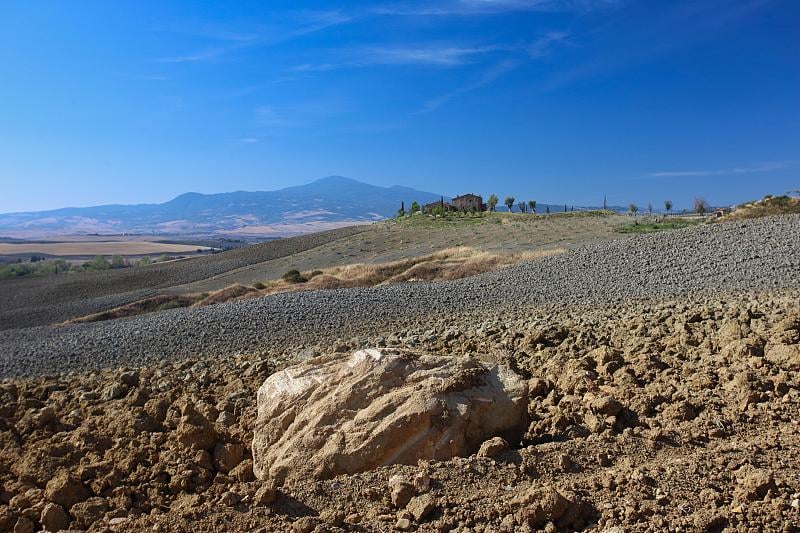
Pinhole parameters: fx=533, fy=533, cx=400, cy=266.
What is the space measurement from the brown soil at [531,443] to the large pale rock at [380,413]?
436 millimetres

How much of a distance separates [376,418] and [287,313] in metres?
8.89

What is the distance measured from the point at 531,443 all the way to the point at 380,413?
1.67 meters

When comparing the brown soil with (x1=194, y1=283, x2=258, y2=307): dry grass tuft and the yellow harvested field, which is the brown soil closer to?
(x1=194, y1=283, x2=258, y2=307): dry grass tuft

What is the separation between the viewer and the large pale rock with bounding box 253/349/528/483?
17.7 feet

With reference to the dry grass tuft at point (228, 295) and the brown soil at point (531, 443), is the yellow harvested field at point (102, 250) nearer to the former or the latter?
the dry grass tuft at point (228, 295)

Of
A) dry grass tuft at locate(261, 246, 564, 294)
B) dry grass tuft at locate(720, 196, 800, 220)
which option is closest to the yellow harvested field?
dry grass tuft at locate(261, 246, 564, 294)

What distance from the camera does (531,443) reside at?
18.9ft

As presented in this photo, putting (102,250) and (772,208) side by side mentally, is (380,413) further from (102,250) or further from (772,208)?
(102,250)

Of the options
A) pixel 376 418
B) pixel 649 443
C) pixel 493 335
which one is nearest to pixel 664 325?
pixel 493 335

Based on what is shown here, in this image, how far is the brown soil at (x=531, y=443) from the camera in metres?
3.82

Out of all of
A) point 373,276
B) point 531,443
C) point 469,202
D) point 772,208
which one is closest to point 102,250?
point 469,202

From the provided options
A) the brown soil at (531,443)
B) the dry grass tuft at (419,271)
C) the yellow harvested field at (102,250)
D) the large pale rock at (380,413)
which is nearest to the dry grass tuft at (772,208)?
the dry grass tuft at (419,271)

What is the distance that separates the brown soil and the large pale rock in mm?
436

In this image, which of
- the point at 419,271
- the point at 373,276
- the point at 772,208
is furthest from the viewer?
the point at 373,276
